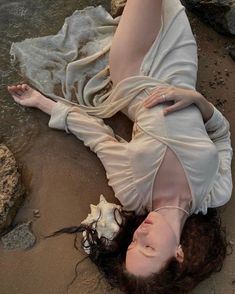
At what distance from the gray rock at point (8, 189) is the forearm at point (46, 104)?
31 cm

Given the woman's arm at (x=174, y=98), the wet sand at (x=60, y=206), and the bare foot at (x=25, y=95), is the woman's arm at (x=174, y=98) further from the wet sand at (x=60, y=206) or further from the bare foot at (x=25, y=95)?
the bare foot at (x=25, y=95)

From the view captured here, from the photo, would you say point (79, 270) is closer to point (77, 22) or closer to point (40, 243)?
point (40, 243)

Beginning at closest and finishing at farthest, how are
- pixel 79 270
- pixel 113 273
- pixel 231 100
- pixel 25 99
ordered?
pixel 113 273 < pixel 79 270 < pixel 25 99 < pixel 231 100

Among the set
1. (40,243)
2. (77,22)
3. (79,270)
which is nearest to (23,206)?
(40,243)

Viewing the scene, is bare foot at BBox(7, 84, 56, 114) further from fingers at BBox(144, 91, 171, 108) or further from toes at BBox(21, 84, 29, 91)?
fingers at BBox(144, 91, 171, 108)

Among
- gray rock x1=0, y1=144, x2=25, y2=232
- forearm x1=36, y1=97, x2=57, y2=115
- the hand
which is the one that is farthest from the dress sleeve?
gray rock x1=0, y1=144, x2=25, y2=232

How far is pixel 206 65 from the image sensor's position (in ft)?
10.7

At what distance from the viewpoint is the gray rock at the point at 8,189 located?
256 centimetres

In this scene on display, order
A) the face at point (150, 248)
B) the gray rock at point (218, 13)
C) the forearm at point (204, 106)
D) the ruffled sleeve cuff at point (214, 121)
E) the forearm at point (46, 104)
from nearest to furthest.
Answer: the face at point (150, 248) → the forearm at point (204, 106) → the ruffled sleeve cuff at point (214, 121) → the forearm at point (46, 104) → the gray rock at point (218, 13)

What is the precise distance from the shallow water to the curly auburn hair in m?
0.63

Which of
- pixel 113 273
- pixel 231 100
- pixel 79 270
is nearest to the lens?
pixel 113 273

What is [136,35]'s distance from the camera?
2.70 metres

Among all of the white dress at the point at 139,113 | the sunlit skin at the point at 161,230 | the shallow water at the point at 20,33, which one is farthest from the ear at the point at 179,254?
the shallow water at the point at 20,33

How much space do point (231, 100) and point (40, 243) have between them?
1.37m
